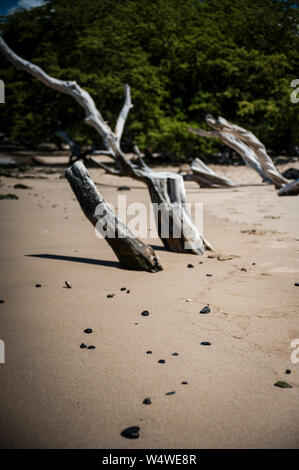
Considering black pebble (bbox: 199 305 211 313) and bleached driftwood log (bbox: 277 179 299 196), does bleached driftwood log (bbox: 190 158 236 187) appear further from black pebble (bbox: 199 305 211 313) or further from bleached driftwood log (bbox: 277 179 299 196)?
black pebble (bbox: 199 305 211 313)

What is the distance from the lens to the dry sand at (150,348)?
231 cm

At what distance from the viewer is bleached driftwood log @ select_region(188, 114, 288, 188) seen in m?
11.9

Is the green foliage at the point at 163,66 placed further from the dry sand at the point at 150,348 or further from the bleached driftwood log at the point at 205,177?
the dry sand at the point at 150,348

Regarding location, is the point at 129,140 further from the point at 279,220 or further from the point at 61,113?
the point at 279,220

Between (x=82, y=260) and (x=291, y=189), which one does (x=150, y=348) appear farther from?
(x=291, y=189)

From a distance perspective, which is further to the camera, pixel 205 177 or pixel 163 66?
pixel 163 66

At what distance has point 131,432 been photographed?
223 centimetres

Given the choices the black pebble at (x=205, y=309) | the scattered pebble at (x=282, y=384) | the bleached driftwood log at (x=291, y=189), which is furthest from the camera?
the bleached driftwood log at (x=291, y=189)

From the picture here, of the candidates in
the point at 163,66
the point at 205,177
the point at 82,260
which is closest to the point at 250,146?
the point at 205,177

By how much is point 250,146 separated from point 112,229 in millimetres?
8510

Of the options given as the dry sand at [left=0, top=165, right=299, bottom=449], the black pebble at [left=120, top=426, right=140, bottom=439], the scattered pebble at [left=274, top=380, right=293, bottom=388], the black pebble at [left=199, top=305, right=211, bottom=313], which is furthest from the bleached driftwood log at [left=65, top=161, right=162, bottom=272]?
the black pebble at [left=120, top=426, right=140, bottom=439]

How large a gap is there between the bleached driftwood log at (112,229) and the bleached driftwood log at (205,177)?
331 inches

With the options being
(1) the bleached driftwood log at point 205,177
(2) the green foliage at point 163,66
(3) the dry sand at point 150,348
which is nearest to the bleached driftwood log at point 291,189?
(1) the bleached driftwood log at point 205,177

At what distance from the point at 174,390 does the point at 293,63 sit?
65.0ft
